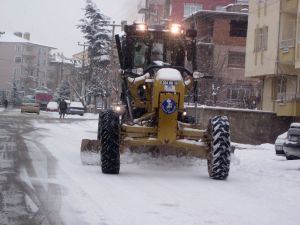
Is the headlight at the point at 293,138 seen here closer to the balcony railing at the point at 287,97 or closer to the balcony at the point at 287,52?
the balcony railing at the point at 287,97

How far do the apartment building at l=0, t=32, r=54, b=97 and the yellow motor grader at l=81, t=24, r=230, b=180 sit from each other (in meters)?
106

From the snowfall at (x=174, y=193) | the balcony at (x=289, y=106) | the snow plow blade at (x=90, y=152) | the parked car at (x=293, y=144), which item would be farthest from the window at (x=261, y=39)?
the snow plow blade at (x=90, y=152)

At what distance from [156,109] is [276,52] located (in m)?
21.7

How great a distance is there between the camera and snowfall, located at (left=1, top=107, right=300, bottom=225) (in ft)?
24.5

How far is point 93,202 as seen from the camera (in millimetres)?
8133

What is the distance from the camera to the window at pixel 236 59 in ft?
168

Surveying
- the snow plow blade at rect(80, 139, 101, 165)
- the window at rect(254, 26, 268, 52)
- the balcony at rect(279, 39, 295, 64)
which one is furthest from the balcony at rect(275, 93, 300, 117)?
the snow plow blade at rect(80, 139, 101, 165)

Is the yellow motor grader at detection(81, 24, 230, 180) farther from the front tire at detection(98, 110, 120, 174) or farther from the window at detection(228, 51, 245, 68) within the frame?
the window at detection(228, 51, 245, 68)

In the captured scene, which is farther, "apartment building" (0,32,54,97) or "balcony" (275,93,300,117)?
"apartment building" (0,32,54,97)

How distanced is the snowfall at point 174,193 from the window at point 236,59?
1480 inches

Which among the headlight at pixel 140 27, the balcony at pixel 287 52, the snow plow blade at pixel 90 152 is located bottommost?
the snow plow blade at pixel 90 152

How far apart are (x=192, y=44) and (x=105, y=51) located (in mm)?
57777

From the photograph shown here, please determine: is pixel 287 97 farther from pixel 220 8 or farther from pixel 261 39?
pixel 220 8

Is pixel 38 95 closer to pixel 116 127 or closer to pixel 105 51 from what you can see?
pixel 105 51
